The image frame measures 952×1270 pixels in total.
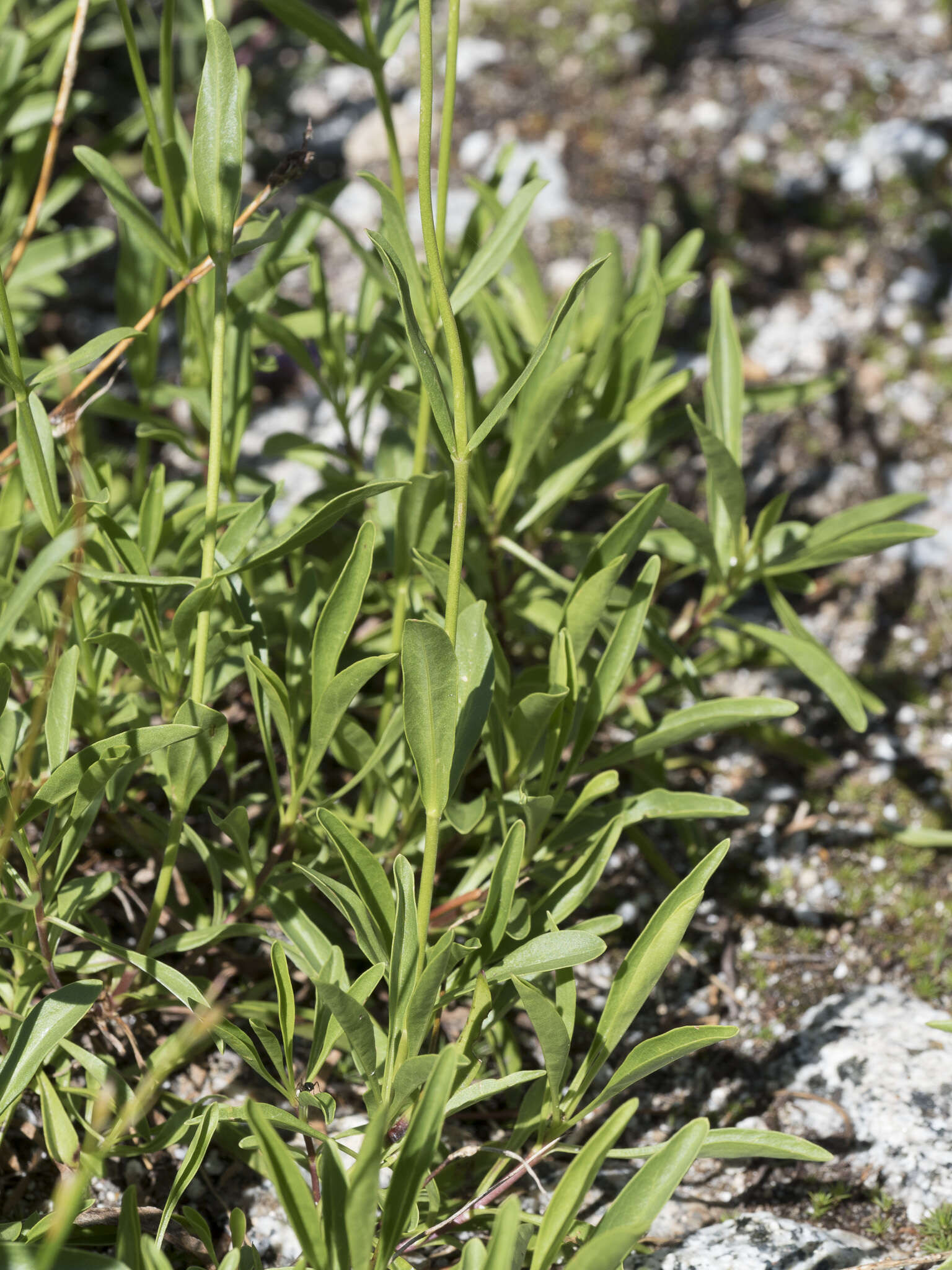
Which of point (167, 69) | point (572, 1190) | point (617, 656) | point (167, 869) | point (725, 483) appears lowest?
point (572, 1190)

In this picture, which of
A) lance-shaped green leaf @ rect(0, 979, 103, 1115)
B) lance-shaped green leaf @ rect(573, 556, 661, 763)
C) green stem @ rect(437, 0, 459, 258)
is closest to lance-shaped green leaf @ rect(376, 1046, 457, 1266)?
lance-shaped green leaf @ rect(0, 979, 103, 1115)

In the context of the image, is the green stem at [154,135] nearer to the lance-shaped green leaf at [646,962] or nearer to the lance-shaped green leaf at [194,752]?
the lance-shaped green leaf at [194,752]

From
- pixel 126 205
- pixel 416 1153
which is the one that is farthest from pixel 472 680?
pixel 126 205

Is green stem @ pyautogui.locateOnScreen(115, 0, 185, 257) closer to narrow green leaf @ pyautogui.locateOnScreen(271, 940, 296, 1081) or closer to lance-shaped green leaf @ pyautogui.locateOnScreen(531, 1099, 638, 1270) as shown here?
narrow green leaf @ pyautogui.locateOnScreen(271, 940, 296, 1081)

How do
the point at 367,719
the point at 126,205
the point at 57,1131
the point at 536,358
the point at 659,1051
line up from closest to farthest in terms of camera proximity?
the point at 536,358, the point at 659,1051, the point at 57,1131, the point at 126,205, the point at 367,719

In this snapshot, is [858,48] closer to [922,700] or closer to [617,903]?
[922,700]

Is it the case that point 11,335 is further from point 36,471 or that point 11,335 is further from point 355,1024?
point 355,1024
